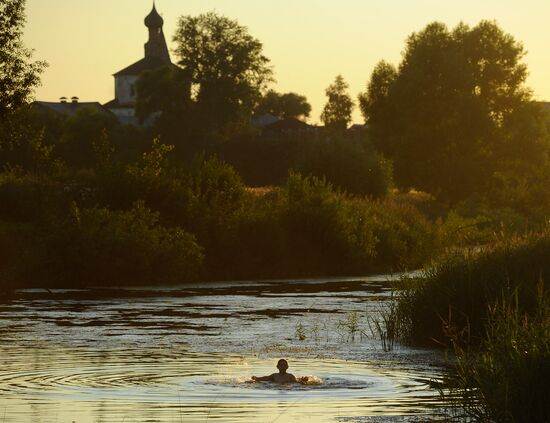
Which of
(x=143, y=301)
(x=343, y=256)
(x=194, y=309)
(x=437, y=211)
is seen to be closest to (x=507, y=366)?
(x=194, y=309)

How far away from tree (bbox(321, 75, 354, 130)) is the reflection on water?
155 metres

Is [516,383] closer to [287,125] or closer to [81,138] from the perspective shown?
[81,138]

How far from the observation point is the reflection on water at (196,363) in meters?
17.5

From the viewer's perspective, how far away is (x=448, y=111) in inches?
3787

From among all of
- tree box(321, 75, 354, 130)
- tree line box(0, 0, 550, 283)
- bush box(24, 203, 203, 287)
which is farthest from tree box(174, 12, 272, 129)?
bush box(24, 203, 203, 287)

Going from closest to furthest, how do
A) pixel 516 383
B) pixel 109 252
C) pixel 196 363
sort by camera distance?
1. pixel 516 383
2. pixel 196 363
3. pixel 109 252

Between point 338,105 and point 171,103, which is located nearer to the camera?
point 171,103

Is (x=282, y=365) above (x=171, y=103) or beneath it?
beneath

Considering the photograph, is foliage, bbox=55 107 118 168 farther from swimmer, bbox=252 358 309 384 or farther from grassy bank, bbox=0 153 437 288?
swimmer, bbox=252 358 309 384

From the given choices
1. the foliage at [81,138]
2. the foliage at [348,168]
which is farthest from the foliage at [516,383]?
the foliage at [81,138]

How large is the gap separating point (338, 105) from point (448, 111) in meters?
97.7

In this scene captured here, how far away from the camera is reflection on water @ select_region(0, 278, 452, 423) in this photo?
17.5 meters

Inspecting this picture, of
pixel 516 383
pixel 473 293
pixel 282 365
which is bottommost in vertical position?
pixel 282 365

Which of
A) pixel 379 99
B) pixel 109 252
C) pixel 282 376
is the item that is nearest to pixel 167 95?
pixel 379 99
